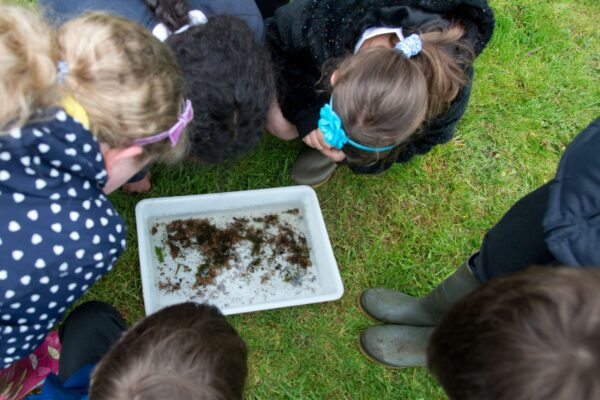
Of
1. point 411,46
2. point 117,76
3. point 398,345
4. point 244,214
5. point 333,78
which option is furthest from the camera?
point 244,214

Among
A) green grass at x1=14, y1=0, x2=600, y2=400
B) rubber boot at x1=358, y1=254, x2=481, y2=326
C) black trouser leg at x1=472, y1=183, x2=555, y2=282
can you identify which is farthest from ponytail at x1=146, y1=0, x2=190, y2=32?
rubber boot at x1=358, y1=254, x2=481, y2=326

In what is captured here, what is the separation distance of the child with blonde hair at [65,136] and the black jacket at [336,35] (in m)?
0.67

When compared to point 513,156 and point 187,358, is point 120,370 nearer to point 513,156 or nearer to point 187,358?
point 187,358

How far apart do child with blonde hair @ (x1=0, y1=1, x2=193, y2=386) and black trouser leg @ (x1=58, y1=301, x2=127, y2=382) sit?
20 centimetres

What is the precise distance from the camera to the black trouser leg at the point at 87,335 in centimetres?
142

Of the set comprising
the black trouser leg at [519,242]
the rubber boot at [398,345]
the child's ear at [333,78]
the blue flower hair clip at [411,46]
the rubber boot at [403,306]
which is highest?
the blue flower hair clip at [411,46]

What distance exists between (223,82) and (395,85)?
52 centimetres

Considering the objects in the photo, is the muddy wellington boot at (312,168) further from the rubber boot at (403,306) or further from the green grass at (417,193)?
the rubber boot at (403,306)

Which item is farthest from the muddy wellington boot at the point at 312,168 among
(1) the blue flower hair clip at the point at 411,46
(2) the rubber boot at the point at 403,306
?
(1) the blue flower hair clip at the point at 411,46

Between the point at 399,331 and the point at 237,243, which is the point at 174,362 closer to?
the point at 237,243

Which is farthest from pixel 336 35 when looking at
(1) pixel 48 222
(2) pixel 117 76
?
(1) pixel 48 222

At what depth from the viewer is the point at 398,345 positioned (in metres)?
2.01

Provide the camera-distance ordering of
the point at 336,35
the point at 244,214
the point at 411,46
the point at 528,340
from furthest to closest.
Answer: the point at 244,214, the point at 336,35, the point at 411,46, the point at 528,340

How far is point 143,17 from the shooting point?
5.24 feet
